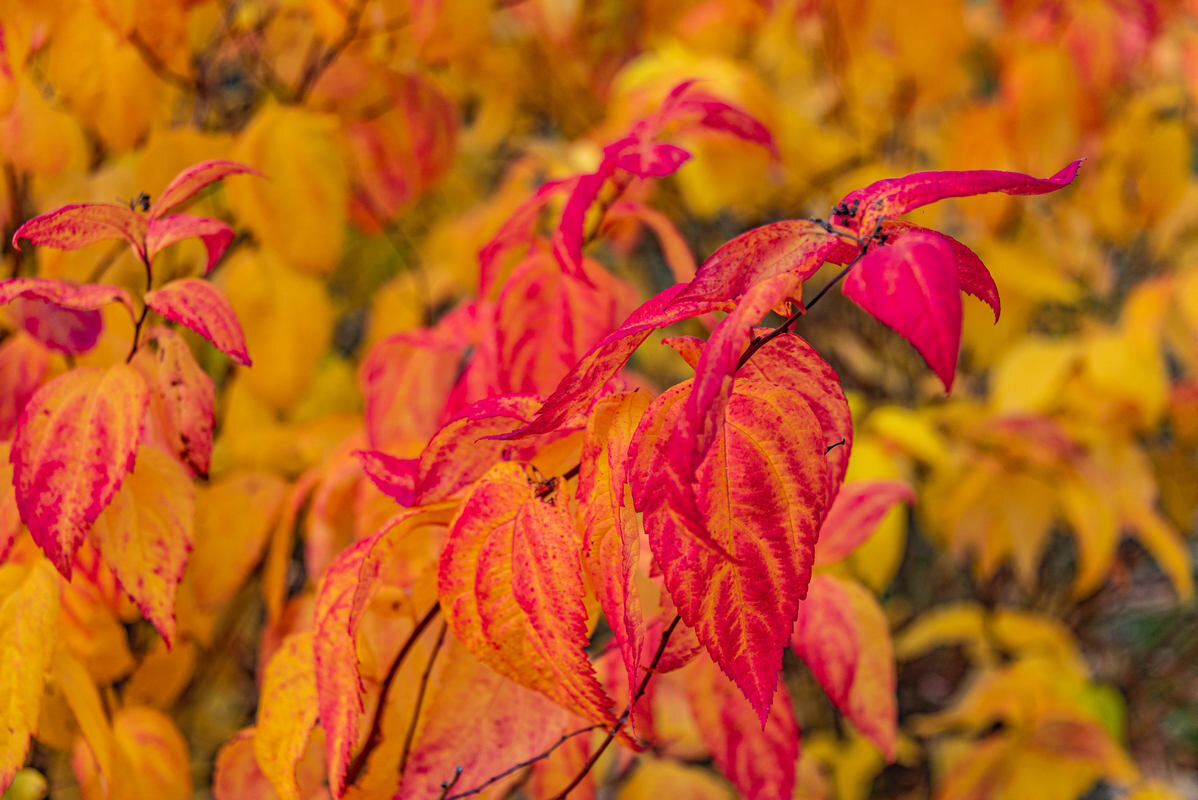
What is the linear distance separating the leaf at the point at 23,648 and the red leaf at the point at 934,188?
0.45 metres

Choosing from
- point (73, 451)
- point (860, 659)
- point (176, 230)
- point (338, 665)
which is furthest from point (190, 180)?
point (860, 659)

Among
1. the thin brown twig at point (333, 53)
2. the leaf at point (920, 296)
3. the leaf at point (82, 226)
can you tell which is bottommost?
the leaf at point (82, 226)

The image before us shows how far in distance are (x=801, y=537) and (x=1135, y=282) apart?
2060mm

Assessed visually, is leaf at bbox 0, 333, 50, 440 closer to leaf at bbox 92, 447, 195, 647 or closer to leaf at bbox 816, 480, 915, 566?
leaf at bbox 92, 447, 195, 647

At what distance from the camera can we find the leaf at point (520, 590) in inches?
15.5

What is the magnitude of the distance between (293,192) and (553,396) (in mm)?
534

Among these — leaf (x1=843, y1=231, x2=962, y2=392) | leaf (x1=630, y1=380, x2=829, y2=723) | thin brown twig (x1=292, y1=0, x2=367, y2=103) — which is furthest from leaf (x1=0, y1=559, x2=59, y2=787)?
thin brown twig (x1=292, y1=0, x2=367, y2=103)

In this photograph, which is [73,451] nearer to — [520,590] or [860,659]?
[520,590]

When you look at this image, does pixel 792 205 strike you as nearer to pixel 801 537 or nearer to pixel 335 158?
pixel 335 158

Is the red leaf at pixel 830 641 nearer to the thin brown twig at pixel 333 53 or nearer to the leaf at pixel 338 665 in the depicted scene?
the leaf at pixel 338 665

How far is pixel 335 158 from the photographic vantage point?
2.80 ft

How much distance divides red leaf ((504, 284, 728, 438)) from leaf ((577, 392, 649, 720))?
0.02 metres

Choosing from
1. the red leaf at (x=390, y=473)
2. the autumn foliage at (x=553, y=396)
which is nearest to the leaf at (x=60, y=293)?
the autumn foliage at (x=553, y=396)

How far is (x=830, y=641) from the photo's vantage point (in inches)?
23.5
